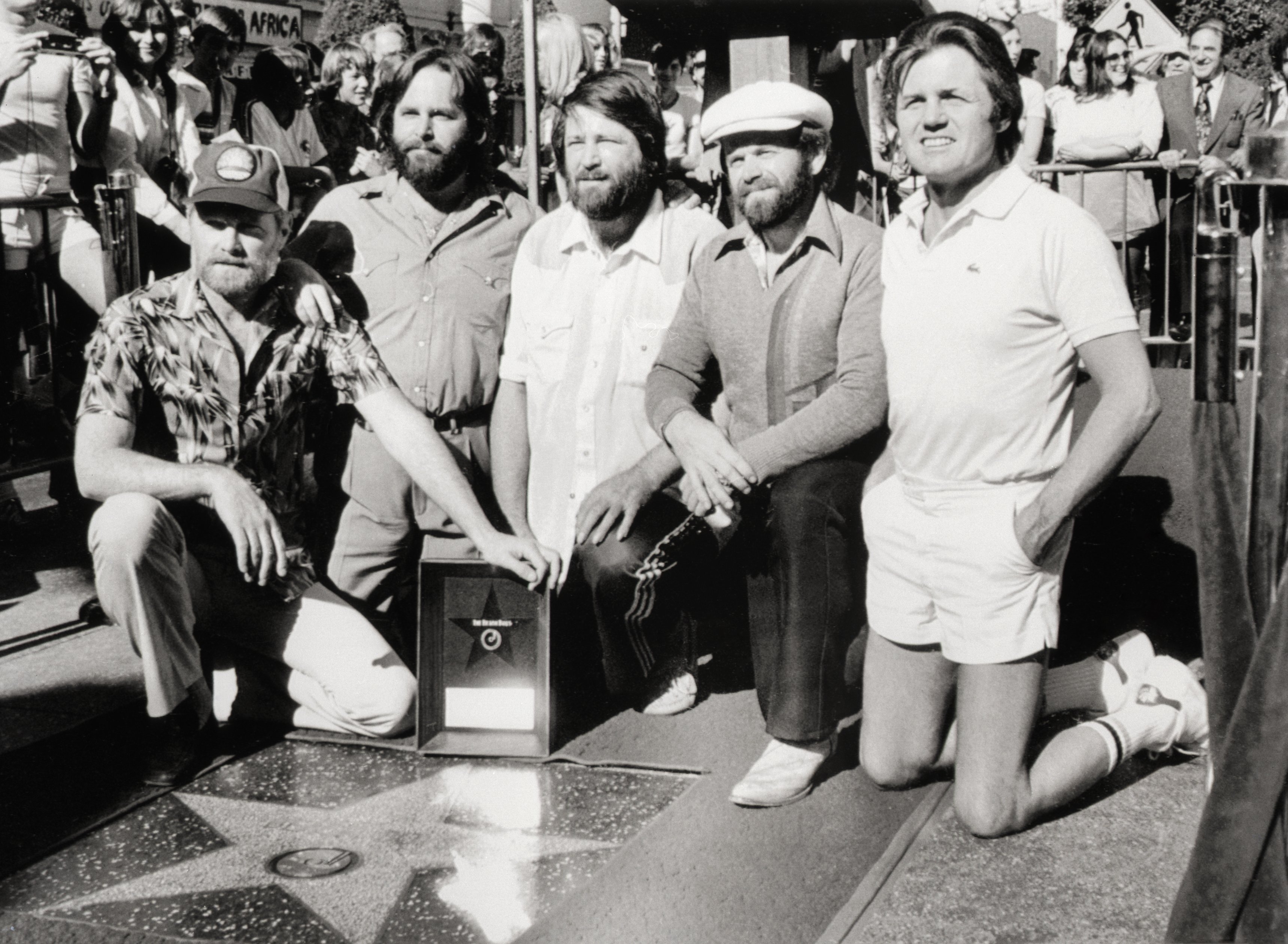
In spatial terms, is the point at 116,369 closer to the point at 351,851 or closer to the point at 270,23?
the point at 351,851

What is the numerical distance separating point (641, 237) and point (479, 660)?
4.59 feet

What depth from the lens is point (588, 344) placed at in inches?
185

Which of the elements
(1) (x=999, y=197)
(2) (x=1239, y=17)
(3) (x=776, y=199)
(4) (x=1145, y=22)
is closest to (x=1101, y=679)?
(1) (x=999, y=197)

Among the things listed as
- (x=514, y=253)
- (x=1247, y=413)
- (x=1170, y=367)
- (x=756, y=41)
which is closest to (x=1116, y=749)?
(x=1247, y=413)

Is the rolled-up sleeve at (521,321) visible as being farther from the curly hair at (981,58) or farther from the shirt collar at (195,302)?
the curly hair at (981,58)

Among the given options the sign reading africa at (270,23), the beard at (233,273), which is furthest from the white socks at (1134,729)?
the sign reading africa at (270,23)

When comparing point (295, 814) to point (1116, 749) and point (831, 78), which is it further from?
point (831, 78)

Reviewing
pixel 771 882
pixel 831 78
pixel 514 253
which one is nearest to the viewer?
pixel 771 882

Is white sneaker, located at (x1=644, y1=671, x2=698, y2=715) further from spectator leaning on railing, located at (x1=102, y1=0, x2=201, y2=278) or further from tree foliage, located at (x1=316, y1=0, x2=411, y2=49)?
tree foliage, located at (x1=316, y1=0, x2=411, y2=49)

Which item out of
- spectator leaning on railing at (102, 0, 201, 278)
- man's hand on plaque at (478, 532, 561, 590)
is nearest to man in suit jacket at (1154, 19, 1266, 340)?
man's hand on plaque at (478, 532, 561, 590)

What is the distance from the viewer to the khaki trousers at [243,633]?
409 centimetres

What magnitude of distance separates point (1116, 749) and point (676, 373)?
161 centimetres

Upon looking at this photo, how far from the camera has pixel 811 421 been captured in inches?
160

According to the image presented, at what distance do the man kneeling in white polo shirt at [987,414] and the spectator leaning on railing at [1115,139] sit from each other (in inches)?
207
